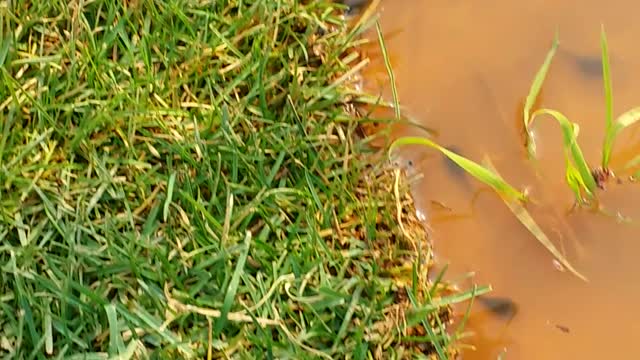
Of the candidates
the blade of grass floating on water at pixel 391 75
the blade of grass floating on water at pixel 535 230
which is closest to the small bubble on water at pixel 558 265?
the blade of grass floating on water at pixel 535 230

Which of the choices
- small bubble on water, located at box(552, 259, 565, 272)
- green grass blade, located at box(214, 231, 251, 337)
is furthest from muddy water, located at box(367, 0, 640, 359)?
green grass blade, located at box(214, 231, 251, 337)

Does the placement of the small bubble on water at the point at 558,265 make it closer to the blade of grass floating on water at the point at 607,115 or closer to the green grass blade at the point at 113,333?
the blade of grass floating on water at the point at 607,115

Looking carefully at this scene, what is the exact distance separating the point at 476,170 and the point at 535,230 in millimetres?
126

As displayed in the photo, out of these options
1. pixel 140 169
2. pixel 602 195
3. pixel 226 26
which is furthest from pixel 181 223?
pixel 602 195

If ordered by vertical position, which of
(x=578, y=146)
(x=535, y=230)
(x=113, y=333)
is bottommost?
(x=113, y=333)

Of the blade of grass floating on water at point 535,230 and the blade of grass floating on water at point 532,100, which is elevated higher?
the blade of grass floating on water at point 532,100

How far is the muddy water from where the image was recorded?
4.98 feet

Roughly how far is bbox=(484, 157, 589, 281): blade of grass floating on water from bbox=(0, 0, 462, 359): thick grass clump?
5.6 inches

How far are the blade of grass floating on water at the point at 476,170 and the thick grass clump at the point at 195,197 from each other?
0.20 feet

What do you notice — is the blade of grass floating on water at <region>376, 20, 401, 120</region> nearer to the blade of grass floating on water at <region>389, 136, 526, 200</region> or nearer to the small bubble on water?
the blade of grass floating on water at <region>389, 136, 526, 200</region>

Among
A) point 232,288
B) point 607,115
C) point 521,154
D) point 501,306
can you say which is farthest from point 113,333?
point 607,115

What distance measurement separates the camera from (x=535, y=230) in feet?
5.04

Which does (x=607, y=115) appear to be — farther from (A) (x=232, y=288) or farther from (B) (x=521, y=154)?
(A) (x=232, y=288)

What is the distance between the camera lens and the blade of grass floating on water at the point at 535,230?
1.53 meters
